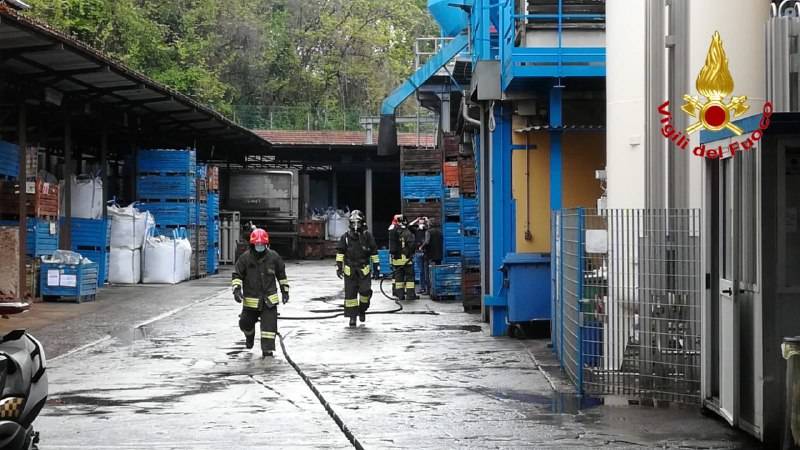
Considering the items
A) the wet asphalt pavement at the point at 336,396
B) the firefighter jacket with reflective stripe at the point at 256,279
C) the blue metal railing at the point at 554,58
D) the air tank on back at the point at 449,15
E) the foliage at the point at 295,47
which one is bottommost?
the wet asphalt pavement at the point at 336,396

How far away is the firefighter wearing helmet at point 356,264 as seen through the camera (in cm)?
1858

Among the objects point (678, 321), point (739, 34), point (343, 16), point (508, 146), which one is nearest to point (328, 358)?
point (508, 146)

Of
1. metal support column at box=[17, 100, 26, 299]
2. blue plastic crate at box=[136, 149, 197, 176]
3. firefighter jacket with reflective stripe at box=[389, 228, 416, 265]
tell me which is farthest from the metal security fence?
blue plastic crate at box=[136, 149, 197, 176]

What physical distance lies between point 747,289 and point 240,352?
27.5 ft

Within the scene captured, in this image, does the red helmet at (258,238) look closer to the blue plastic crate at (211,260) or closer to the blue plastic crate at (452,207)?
the blue plastic crate at (452,207)

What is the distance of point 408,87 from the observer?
1224 inches

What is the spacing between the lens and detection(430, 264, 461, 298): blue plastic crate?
2456 cm

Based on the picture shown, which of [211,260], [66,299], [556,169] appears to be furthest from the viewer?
[211,260]

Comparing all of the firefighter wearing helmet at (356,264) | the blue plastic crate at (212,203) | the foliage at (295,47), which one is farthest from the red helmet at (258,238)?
the foliage at (295,47)

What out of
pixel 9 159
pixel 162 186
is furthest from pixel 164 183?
pixel 9 159

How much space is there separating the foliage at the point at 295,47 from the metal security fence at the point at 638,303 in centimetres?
4237

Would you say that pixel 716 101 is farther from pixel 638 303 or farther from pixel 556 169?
pixel 556 169

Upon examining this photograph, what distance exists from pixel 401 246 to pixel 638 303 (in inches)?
581

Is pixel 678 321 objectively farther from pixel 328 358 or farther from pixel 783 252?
pixel 328 358
